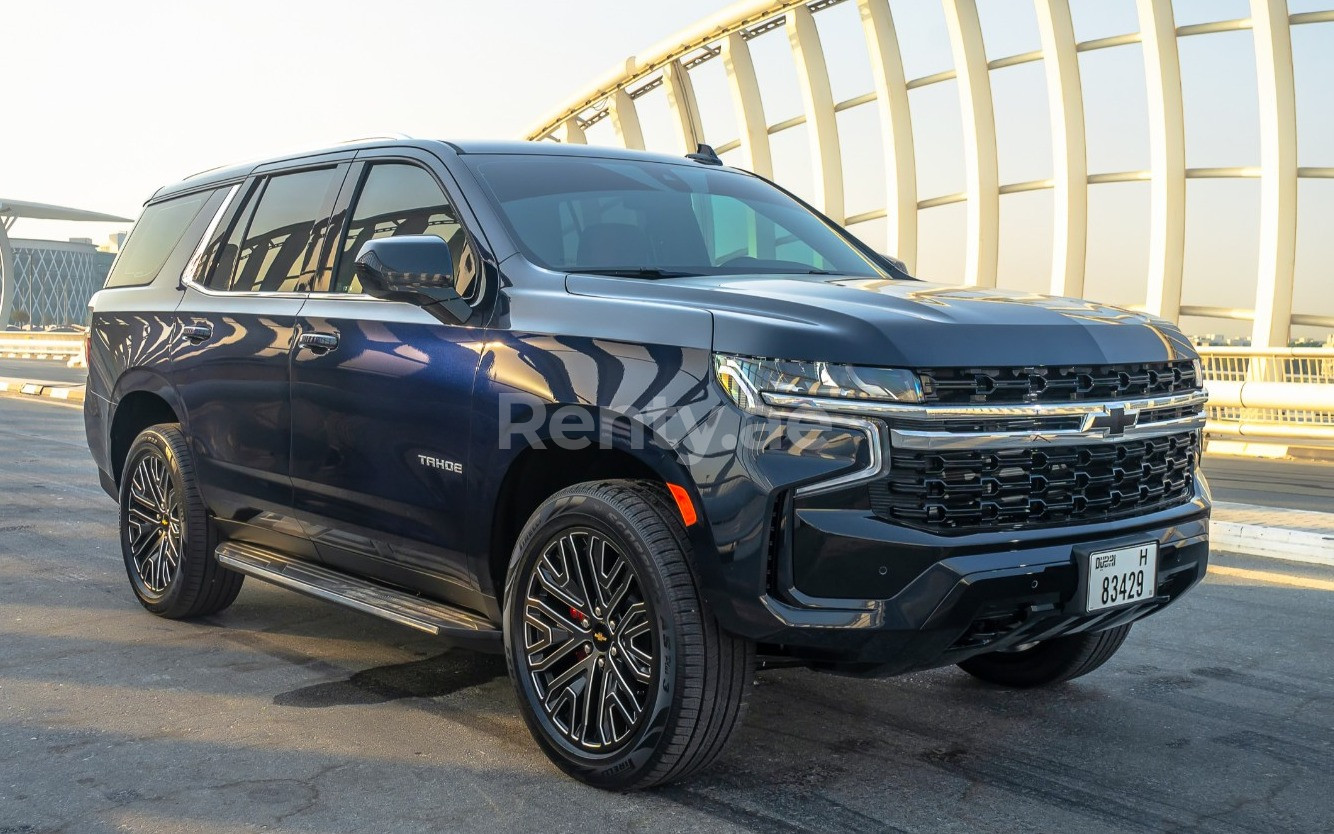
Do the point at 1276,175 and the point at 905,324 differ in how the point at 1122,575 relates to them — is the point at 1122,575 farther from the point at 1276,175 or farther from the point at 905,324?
the point at 1276,175

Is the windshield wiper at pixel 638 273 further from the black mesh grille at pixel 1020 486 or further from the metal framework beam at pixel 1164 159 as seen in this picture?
the metal framework beam at pixel 1164 159

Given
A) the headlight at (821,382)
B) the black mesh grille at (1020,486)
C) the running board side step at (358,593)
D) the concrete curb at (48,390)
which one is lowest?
the concrete curb at (48,390)

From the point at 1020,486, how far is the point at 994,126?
60.5 feet

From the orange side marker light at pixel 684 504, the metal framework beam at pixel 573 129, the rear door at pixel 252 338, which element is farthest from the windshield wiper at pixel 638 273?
the metal framework beam at pixel 573 129

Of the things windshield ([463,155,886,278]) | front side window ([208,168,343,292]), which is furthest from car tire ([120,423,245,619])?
windshield ([463,155,886,278])

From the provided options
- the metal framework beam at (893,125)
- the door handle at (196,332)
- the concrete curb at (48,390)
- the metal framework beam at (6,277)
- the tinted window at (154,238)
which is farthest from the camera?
the metal framework beam at (6,277)

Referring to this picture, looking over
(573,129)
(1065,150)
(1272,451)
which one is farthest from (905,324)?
(573,129)

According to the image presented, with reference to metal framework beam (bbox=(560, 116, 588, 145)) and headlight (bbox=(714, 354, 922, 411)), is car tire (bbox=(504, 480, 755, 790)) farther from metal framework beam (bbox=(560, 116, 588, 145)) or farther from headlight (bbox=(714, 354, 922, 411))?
metal framework beam (bbox=(560, 116, 588, 145))

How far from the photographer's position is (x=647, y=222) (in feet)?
15.5

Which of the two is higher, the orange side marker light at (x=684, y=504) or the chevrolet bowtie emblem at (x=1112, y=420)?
the chevrolet bowtie emblem at (x=1112, y=420)

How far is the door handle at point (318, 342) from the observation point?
4750mm

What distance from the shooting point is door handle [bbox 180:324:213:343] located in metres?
5.54

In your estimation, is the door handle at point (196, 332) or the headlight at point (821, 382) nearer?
the headlight at point (821, 382)

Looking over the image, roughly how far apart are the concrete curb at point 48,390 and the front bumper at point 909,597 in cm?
2056
